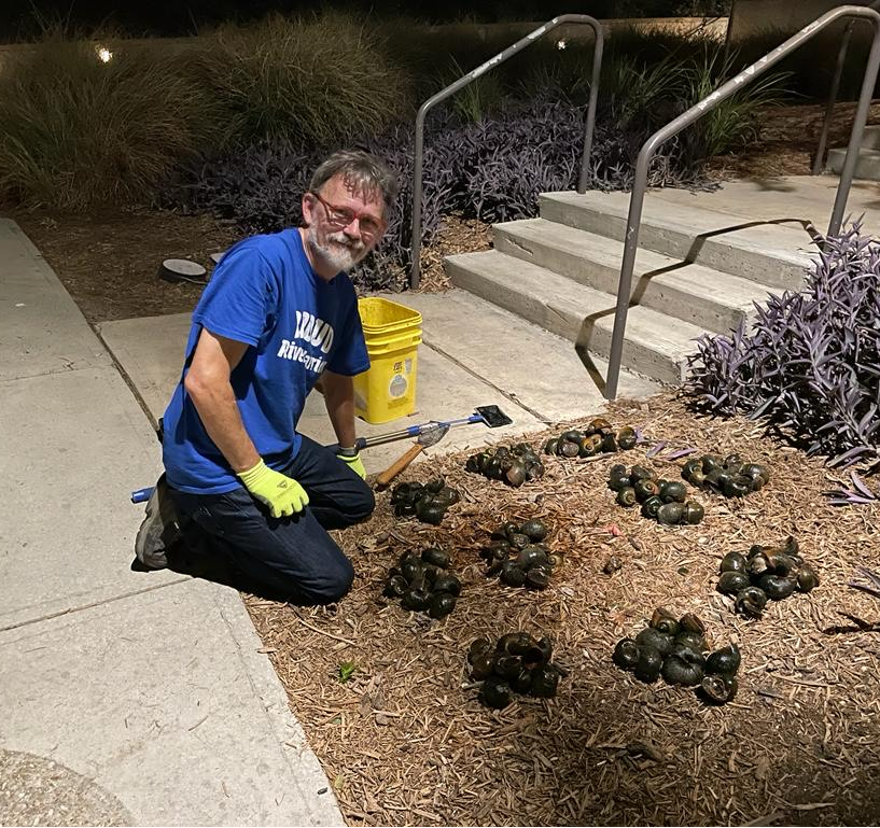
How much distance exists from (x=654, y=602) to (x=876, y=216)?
4.31 meters

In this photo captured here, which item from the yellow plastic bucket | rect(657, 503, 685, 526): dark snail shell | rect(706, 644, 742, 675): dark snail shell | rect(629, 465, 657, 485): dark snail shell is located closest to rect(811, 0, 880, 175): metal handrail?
the yellow plastic bucket

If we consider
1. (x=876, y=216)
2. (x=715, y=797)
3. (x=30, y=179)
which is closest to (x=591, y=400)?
(x=715, y=797)

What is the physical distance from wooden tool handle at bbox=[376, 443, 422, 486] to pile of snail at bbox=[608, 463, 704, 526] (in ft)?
2.77

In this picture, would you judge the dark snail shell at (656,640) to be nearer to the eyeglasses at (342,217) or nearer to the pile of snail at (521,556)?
the pile of snail at (521,556)

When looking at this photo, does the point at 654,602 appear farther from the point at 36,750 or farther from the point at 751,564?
the point at 36,750

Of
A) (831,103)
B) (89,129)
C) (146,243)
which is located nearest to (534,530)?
(146,243)

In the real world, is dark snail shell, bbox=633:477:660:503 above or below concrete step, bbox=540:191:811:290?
below

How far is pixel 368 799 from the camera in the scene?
206 cm

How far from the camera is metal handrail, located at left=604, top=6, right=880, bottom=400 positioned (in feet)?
13.1

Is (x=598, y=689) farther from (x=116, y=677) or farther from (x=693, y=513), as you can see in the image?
(x=116, y=677)

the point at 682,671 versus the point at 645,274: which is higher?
the point at 645,274

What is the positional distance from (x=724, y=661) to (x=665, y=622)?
235 millimetres

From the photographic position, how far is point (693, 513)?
3.18 meters

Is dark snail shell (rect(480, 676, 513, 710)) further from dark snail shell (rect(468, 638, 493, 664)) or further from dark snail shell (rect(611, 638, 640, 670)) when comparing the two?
dark snail shell (rect(611, 638, 640, 670))
